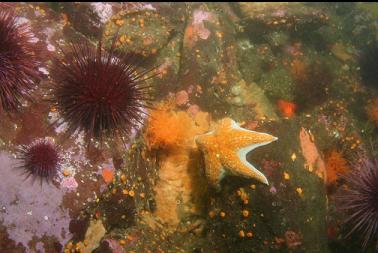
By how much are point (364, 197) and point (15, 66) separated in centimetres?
561

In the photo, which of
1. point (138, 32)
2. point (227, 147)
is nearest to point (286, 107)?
point (227, 147)

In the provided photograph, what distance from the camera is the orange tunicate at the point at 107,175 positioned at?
4.80m

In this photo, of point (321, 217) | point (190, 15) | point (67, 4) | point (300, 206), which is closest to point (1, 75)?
point (67, 4)

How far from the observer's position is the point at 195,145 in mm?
5879

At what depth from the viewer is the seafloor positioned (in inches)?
180

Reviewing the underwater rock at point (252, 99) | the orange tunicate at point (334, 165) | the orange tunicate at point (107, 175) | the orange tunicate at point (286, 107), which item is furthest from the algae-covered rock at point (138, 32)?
the orange tunicate at point (334, 165)

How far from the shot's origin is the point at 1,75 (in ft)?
13.9

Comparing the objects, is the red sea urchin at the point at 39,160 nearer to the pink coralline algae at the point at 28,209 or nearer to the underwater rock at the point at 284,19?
Result: the pink coralline algae at the point at 28,209

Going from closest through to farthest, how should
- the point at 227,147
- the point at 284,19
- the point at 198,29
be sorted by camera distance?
the point at 227,147 → the point at 198,29 → the point at 284,19

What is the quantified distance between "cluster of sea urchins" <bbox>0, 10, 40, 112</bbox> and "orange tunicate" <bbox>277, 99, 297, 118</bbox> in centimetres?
508

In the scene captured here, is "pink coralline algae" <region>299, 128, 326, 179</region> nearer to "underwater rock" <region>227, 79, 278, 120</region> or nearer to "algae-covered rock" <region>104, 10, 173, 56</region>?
"underwater rock" <region>227, 79, 278, 120</region>

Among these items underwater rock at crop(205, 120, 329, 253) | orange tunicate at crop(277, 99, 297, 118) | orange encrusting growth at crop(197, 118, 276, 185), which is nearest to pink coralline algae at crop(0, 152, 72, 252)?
orange encrusting growth at crop(197, 118, 276, 185)

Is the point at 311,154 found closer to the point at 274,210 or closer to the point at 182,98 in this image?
the point at 274,210

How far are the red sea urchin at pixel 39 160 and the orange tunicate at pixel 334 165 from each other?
4821 millimetres
